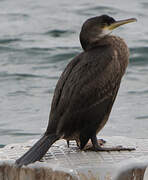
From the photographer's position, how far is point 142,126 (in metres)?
10.1

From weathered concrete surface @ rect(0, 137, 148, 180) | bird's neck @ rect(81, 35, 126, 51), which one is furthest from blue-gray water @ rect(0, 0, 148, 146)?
weathered concrete surface @ rect(0, 137, 148, 180)

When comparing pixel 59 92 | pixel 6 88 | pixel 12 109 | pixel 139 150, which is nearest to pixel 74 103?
pixel 59 92

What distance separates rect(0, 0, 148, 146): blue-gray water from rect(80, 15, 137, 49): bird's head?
2971mm

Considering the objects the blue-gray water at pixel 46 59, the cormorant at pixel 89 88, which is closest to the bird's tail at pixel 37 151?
the cormorant at pixel 89 88

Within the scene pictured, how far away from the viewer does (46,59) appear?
13.5 m

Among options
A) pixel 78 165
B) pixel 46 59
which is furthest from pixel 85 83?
pixel 46 59

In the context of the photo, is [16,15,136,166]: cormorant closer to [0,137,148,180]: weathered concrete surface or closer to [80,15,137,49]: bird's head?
[80,15,137,49]: bird's head

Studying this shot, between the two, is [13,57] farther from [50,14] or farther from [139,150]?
[139,150]

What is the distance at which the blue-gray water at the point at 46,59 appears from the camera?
33.9 feet

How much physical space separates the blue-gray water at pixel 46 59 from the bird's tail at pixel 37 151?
11.1 ft

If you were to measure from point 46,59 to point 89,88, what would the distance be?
6.96 meters

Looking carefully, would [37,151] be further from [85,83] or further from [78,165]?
[85,83]

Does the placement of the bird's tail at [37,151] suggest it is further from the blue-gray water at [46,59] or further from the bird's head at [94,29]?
the blue-gray water at [46,59]

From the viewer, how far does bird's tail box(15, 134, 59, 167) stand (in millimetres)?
5977
